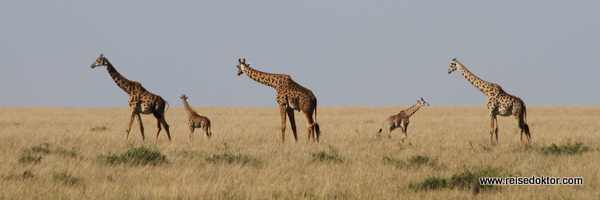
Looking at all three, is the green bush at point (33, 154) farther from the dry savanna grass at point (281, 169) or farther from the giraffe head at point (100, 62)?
the giraffe head at point (100, 62)

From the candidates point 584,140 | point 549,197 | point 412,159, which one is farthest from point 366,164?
A: point 584,140

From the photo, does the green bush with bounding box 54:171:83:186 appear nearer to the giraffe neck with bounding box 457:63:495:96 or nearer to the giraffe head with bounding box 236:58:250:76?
the giraffe head with bounding box 236:58:250:76

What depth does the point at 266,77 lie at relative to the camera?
16594 millimetres

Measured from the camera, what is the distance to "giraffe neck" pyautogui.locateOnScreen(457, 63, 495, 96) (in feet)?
55.7

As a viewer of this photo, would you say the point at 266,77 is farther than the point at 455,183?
Yes

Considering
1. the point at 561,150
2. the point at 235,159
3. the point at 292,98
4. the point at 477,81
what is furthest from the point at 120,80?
the point at 561,150

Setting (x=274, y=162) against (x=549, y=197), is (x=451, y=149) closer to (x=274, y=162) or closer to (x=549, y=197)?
(x=274, y=162)

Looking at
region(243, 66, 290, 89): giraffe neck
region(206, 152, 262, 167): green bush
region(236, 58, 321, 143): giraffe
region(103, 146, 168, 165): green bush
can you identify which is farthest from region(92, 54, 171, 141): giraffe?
region(206, 152, 262, 167): green bush

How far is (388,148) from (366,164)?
3.15m

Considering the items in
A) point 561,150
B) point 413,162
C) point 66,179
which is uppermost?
point 561,150

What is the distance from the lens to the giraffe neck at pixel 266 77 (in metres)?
16.3

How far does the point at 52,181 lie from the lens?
359 inches

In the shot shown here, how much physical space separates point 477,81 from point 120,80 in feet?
29.0

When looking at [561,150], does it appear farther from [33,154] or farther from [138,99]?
[33,154]
